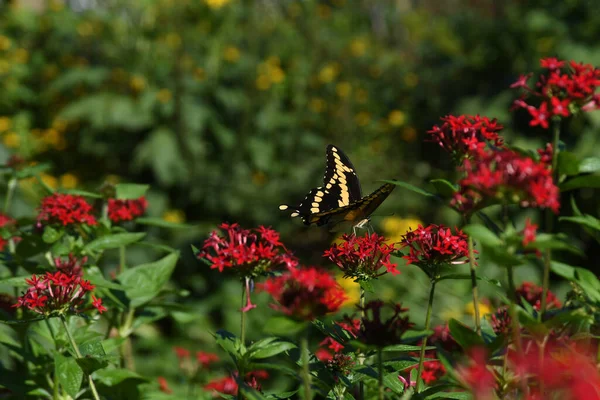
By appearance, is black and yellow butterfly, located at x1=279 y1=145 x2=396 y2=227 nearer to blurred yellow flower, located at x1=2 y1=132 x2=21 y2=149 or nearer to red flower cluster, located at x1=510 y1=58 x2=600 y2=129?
red flower cluster, located at x1=510 y1=58 x2=600 y2=129

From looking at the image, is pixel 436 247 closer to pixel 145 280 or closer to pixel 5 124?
pixel 145 280

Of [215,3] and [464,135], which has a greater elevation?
A: [215,3]

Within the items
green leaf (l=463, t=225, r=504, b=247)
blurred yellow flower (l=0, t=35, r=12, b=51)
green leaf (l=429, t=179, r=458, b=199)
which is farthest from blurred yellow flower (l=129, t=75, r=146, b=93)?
green leaf (l=463, t=225, r=504, b=247)

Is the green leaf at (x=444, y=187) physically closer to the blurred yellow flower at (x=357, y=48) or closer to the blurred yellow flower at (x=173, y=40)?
the blurred yellow flower at (x=173, y=40)

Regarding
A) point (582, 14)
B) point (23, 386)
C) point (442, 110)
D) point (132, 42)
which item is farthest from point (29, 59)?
point (23, 386)

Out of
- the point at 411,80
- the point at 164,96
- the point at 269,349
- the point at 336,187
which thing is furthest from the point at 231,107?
the point at 269,349

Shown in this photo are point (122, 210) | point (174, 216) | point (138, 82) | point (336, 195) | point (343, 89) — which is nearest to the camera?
point (122, 210)

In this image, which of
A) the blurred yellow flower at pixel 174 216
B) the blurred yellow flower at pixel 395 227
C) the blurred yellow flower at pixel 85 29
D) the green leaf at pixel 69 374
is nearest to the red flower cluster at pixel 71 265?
the green leaf at pixel 69 374
